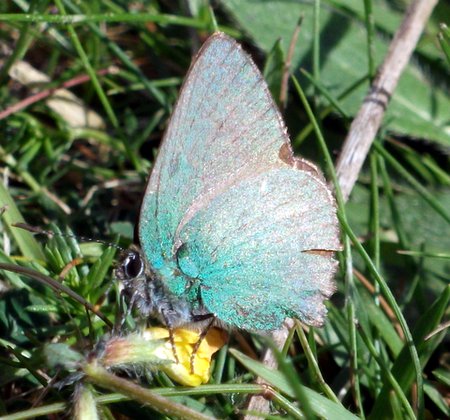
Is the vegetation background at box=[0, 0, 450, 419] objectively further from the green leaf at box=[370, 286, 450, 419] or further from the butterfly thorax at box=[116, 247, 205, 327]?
the butterfly thorax at box=[116, 247, 205, 327]

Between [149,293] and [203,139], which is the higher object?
[203,139]

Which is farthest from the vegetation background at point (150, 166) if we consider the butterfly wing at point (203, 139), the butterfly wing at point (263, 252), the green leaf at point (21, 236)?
the butterfly wing at point (203, 139)

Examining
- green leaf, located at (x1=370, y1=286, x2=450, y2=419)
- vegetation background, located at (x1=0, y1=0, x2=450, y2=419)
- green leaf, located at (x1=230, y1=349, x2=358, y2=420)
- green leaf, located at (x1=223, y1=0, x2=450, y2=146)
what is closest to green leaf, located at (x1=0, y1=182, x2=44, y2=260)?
vegetation background, located at (x1=0, y1=0, x2=450, y2=419)

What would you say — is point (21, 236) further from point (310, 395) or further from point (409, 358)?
point (409, 358)

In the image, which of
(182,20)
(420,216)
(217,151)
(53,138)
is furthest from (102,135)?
(420,216)

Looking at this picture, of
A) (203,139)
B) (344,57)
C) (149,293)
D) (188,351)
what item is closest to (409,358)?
(188,351)

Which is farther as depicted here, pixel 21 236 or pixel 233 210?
pixel 21 236
